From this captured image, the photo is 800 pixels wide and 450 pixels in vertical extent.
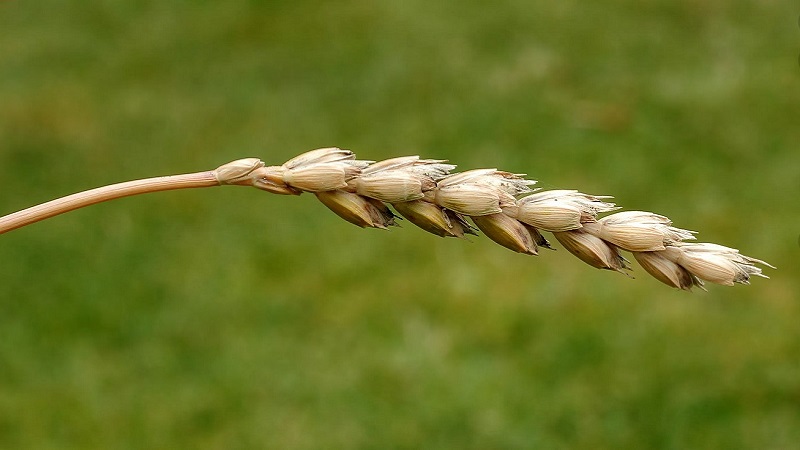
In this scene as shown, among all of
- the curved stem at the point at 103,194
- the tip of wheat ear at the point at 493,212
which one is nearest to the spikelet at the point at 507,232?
the tip of wheat ear at the point at 493,212

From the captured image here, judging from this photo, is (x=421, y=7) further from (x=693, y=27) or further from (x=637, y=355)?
(x=637, y=355)

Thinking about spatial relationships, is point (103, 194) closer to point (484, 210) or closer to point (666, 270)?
point (484, 210)

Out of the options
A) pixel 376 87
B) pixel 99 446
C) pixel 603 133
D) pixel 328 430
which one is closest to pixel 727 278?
pixel 328 430

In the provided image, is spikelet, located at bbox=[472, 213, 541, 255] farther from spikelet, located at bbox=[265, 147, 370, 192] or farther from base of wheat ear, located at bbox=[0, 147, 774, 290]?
spikelet, located at bbox=[265, 147, 370, 192]

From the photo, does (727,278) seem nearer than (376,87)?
Yes

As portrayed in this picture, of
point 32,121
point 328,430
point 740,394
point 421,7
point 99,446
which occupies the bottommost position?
point 99,446

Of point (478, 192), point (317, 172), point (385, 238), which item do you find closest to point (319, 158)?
point (317, 172)

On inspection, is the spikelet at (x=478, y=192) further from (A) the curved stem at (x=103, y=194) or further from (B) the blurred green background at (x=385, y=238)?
(B) the blurred green background at (x=385, y=238)
